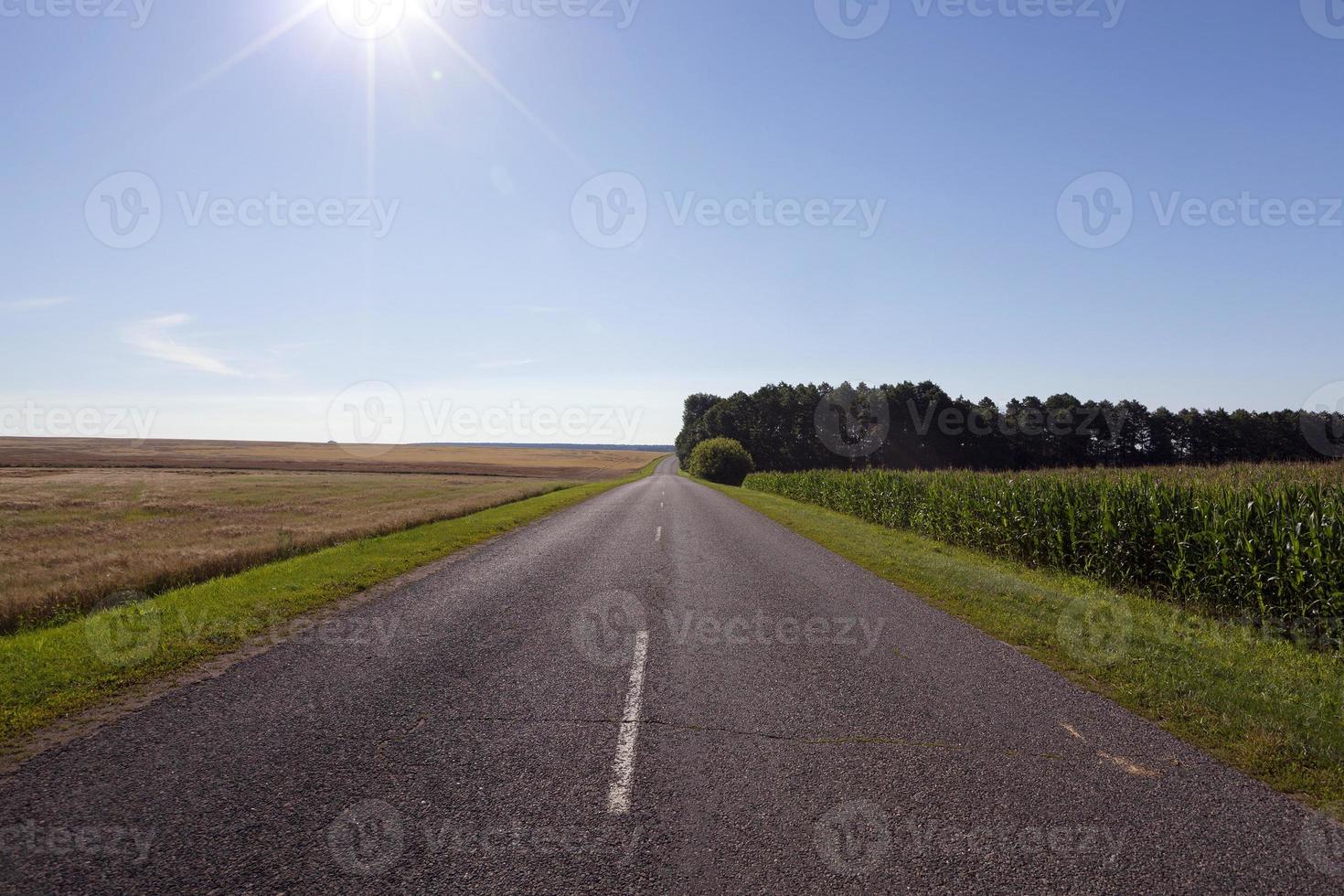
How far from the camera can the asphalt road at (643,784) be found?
3357mm

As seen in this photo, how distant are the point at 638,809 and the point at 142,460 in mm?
91258

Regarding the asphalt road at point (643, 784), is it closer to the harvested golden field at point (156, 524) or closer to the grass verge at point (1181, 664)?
the grass verge at point (1181, 664)

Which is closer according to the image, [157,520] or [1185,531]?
[1185,531]

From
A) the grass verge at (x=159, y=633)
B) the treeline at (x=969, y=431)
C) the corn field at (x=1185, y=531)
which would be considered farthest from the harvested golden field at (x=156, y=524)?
the treeline at (x=969, y=431)

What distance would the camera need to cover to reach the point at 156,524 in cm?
2409

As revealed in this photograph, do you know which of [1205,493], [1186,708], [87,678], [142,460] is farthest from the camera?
[142,460]

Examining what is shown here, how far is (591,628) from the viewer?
8250mm

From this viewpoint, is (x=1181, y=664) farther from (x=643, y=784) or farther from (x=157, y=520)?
(x=157, y=520)

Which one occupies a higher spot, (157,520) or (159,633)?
(159,633)

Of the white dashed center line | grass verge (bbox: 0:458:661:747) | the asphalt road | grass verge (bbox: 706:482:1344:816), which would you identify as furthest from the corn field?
grass verge (bbox: 0:458:661:747)

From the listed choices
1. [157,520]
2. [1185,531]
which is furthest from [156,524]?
[1185,531]

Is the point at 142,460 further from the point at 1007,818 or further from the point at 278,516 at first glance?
the point at 1007,818

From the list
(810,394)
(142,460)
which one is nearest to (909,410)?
(810,394)

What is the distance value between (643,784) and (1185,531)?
1187 cm
